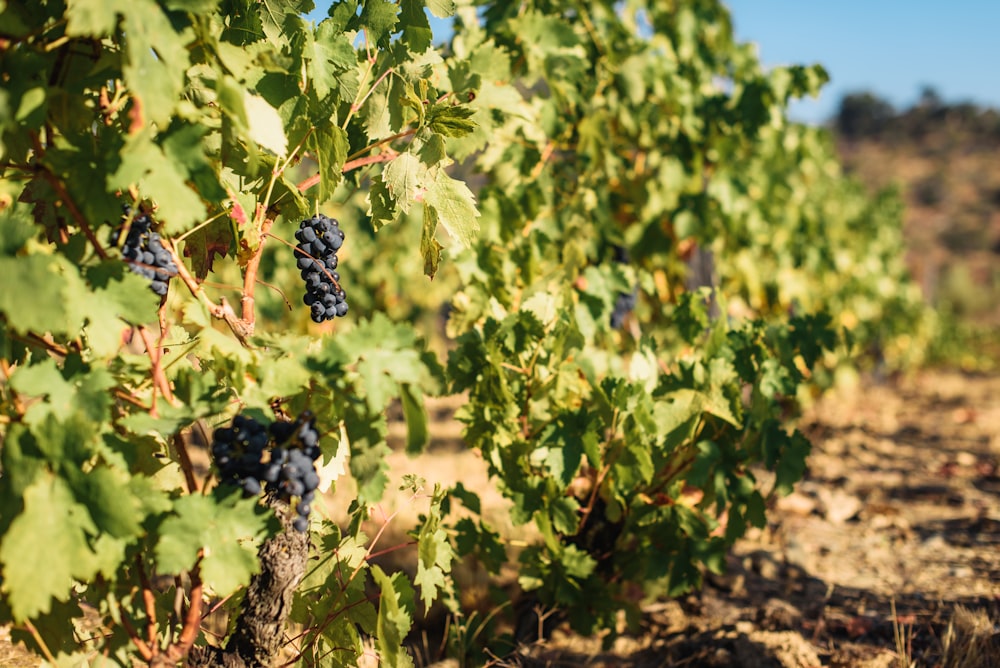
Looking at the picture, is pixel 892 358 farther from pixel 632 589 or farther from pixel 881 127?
pixel 881 127

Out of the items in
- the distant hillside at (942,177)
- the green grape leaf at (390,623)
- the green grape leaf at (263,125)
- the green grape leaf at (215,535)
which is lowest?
the green grape leaf at (390,623)

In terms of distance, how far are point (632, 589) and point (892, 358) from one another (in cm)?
Answer: 840

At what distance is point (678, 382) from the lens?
7.30ft

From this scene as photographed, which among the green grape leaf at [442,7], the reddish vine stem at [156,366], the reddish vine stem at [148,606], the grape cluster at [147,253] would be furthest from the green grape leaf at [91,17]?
the reddish vine stem at [148,606]

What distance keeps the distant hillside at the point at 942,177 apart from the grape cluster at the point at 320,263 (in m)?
21.9

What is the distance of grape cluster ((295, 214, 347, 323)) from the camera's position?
159 cm

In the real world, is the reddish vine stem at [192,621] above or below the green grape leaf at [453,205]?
below

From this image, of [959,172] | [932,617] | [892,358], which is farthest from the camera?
[959,172]

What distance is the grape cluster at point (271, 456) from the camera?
1292mm

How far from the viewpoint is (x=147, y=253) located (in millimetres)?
1344

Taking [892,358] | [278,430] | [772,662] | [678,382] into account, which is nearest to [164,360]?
[278,430]

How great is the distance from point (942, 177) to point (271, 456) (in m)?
43.2

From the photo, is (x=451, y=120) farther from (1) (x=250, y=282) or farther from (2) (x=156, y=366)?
(2) (x=156, y=366)

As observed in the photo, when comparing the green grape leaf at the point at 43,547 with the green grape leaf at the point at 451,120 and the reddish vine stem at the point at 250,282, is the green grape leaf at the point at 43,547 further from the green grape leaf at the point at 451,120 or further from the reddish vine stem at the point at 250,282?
the green grape leaf at the point at 451,120
